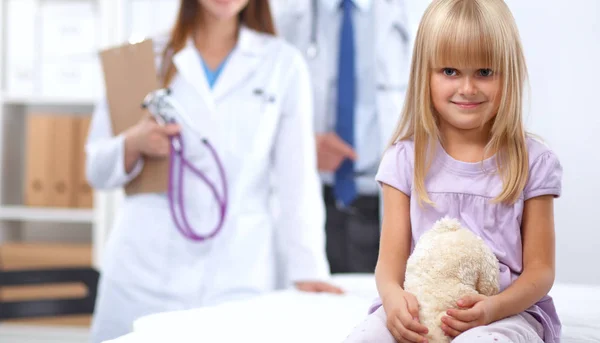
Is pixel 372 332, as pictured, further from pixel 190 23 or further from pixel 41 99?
pixel 41 99

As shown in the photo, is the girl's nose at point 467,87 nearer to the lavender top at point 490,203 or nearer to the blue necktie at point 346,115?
the lavender top at point 490,203

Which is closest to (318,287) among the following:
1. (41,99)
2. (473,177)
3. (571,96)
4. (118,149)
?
(118,149)

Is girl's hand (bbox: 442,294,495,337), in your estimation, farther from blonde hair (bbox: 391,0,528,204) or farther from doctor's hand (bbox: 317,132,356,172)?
doctor's hand (bbox: 317,132,356,172)

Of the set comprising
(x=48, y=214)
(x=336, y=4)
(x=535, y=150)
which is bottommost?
(x=48, y=214)

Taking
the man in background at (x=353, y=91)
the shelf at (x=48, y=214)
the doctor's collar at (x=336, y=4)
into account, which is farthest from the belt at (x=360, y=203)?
the shelf at (x=48, y=214)

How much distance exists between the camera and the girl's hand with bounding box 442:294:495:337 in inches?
37.3

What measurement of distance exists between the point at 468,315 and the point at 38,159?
2.63 meters

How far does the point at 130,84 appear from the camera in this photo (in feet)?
5.93

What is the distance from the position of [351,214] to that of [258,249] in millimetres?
819

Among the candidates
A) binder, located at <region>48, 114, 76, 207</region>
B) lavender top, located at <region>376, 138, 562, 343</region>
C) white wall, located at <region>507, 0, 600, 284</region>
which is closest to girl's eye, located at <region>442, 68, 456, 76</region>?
lavender top, located at <region>376, 138, 562, 343</region>

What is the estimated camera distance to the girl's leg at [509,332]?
35.6 inches

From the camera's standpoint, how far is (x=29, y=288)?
10.7 feet

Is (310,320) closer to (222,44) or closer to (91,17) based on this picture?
(222,44)

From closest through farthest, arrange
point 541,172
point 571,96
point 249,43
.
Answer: point 541,172, point 571,96, point 249,43
